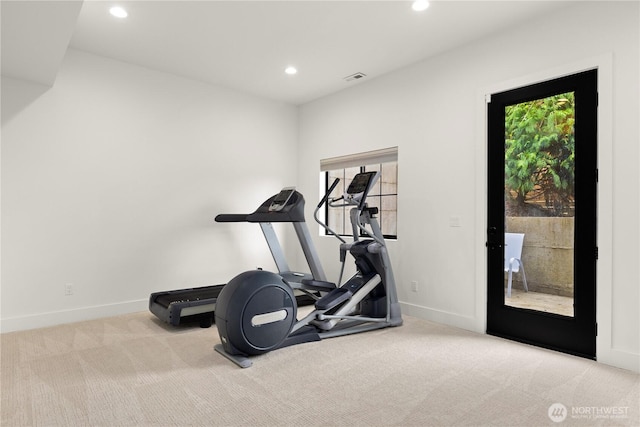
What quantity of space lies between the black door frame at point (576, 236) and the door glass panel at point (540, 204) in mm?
54

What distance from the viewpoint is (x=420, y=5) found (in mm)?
3055

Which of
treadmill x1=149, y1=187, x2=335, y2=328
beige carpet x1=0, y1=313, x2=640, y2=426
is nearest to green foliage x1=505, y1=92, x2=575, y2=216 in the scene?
beige carpet x1=0, y1=313, x2=640, y2=426

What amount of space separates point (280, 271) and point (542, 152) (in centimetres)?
301

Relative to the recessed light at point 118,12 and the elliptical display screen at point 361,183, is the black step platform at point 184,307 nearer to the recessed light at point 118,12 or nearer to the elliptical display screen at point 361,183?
the elliptical display screen at point 361,183

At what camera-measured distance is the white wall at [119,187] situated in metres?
3.62

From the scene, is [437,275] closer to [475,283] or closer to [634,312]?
[475,283]

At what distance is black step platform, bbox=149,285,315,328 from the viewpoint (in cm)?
354

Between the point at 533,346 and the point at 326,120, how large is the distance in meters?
3.58

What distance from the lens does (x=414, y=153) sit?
4.18 m

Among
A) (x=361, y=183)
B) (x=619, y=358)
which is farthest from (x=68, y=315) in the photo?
(x=619, y=358)

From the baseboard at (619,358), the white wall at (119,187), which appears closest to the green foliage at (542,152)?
the baseboard at (619,358)

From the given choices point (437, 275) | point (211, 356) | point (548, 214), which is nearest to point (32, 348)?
point (211, 356)

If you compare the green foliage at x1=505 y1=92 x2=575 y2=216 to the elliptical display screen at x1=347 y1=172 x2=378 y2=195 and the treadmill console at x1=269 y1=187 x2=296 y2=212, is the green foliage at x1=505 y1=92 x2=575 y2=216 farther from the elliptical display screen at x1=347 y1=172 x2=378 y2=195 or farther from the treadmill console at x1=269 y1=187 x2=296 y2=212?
the treadmill console at x1=269 y1=187 x2=296 y2=212

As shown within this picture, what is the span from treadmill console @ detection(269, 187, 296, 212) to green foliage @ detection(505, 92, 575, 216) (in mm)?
2114
